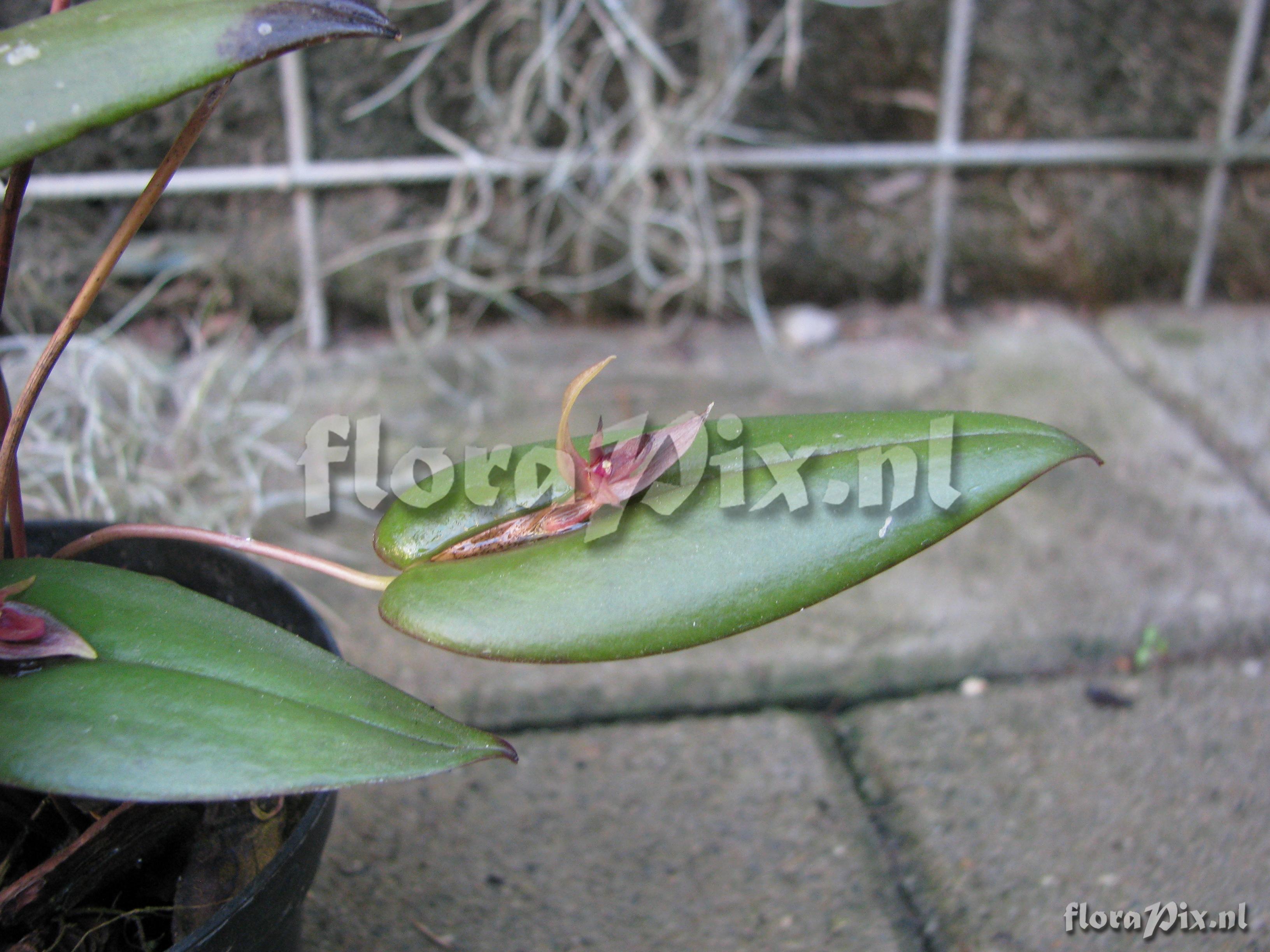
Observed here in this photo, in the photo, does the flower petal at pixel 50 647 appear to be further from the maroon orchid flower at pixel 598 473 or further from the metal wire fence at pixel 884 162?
the metal wire fence at pixel 884 162

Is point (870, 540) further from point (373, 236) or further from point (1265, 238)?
Answer: point (1265, 238)

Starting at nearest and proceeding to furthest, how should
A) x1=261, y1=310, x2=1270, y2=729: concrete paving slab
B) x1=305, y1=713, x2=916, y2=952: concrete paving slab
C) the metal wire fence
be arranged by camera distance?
x1=305, y1=713, x2=916, y2=952: concrete paving slab
x1=261, y1=310, x2=1270, y2=729: concrete paving slab
the metal wire fence

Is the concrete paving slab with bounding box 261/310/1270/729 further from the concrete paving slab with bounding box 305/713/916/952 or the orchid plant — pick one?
the orchid plant

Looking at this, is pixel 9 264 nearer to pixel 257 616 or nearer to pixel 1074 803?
pixel 257 616

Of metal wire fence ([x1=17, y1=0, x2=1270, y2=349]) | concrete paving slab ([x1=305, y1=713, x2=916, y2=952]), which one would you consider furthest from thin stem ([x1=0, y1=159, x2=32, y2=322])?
metal wire fence ([x1=17, y1=0, x2=1270, y2=349])

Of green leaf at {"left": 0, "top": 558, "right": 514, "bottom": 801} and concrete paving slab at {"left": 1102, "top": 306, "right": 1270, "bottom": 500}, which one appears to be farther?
concrete paving slab at {"left": 1102, "top": 306, "right": 1270, "bottom": 500}

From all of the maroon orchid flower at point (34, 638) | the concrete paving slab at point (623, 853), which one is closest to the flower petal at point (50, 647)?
the maroon orchid flower at point (34, 638)

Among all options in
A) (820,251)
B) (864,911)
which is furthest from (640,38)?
(864,911)

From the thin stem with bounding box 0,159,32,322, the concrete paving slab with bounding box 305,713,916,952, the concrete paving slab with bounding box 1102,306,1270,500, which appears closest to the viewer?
the thin stem with bounding box 0,159,32,322

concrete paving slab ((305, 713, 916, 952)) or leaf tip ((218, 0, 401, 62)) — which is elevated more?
leaf tip ((218, 0, 401, 62))
